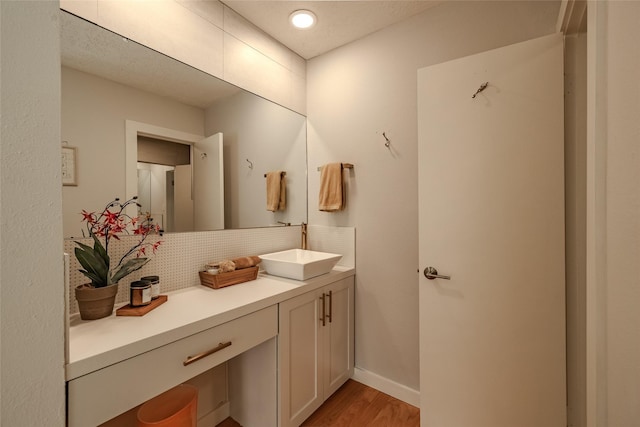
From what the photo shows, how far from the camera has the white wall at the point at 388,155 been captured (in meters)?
1.64

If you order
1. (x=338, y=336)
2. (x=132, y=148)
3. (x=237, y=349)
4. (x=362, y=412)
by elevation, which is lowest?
(x=362, y=412)

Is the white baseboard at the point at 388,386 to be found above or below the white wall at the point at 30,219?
below

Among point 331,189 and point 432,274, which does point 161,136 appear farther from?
point 432,274

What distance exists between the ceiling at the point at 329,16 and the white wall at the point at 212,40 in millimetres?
83

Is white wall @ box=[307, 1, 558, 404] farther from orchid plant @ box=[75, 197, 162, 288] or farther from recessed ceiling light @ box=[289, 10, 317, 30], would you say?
orchid plant @ box=[75, 197, 162, 288]

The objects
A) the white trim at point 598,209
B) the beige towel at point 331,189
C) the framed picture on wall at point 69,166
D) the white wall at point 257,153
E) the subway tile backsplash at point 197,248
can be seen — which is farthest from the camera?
the beige towel at point 331,189

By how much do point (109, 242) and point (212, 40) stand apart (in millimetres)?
1279

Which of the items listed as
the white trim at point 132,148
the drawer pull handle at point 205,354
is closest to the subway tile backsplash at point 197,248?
the white trim at point 132,148

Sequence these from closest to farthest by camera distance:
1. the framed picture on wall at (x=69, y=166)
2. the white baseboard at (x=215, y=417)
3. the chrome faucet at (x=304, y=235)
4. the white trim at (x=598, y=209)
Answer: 1. the white trim at (x=598, y=209)
2. the framed picture on wall at (x=69, y=166)
3. the white baseboard at (x=215, y=417)
4. the chrome faucet at (x=304, y=235)

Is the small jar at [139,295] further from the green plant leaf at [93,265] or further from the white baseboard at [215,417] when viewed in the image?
the white baseboard at [215,417]

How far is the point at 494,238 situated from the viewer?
4.22 ft

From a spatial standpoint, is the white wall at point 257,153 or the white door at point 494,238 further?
the white wall at point 257,153

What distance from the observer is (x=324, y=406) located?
1.72 meters

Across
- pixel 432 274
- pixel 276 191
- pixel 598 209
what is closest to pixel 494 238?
pixel 432 274
